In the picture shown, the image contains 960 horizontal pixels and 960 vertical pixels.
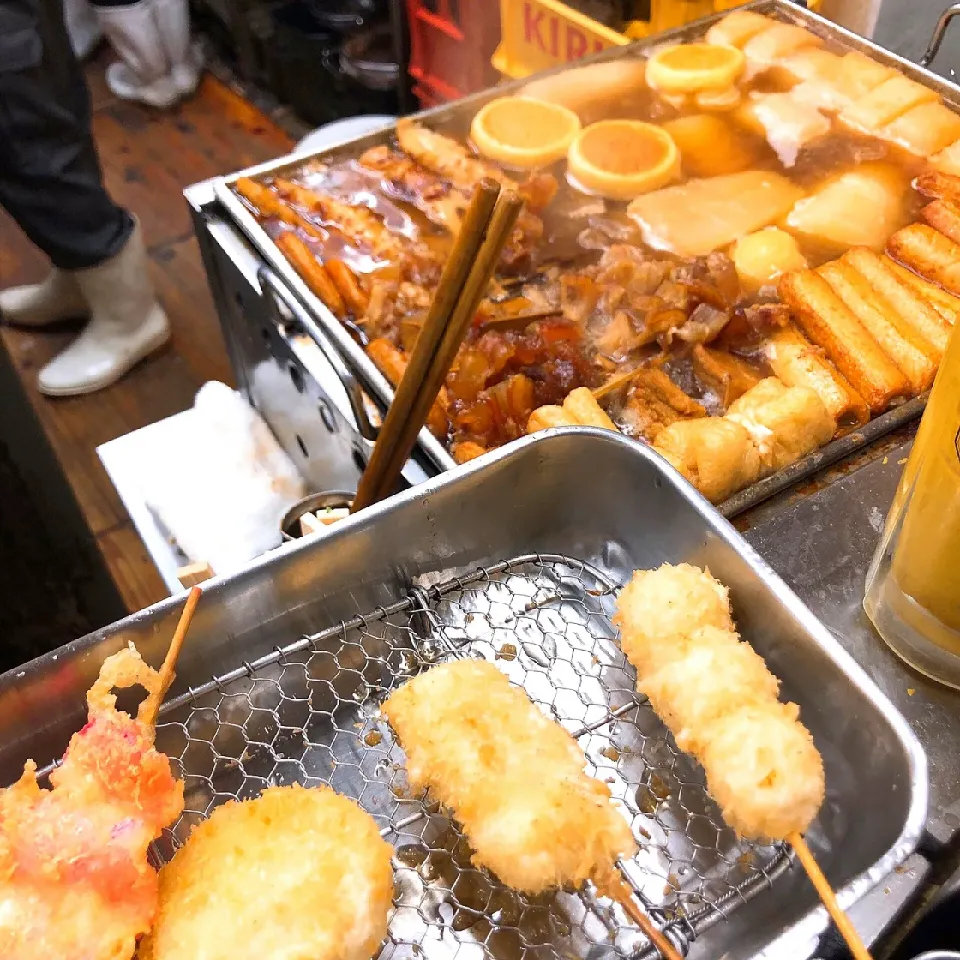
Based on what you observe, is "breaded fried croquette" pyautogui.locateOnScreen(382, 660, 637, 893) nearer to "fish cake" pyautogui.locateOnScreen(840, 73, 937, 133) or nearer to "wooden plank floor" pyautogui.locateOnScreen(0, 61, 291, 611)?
"wooden plank floor" pyautogui.locateOnScreen(0, 61, 291, 611)

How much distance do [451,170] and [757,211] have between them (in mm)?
1060

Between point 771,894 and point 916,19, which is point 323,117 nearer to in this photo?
point 916,19

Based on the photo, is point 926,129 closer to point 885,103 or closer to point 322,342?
point 885,103

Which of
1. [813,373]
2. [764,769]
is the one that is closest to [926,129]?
[813,373]

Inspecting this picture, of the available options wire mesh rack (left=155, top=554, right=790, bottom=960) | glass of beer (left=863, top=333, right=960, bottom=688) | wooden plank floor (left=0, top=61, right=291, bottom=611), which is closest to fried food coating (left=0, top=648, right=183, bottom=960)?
wire mesh rack (left=155, top=554, right=790, bottom=960)

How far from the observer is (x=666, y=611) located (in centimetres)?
134

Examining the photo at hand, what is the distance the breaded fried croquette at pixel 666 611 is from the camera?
1.33 m

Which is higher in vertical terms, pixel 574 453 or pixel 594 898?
pixel 574 453

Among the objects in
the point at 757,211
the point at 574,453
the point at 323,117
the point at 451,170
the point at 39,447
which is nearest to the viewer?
the point at 574,453

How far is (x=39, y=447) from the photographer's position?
2229 millimetres

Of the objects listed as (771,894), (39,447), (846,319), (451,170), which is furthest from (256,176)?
(771,894)

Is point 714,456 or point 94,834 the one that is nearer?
point 94,834

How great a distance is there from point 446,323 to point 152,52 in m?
5.93

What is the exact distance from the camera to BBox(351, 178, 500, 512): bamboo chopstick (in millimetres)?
1375
